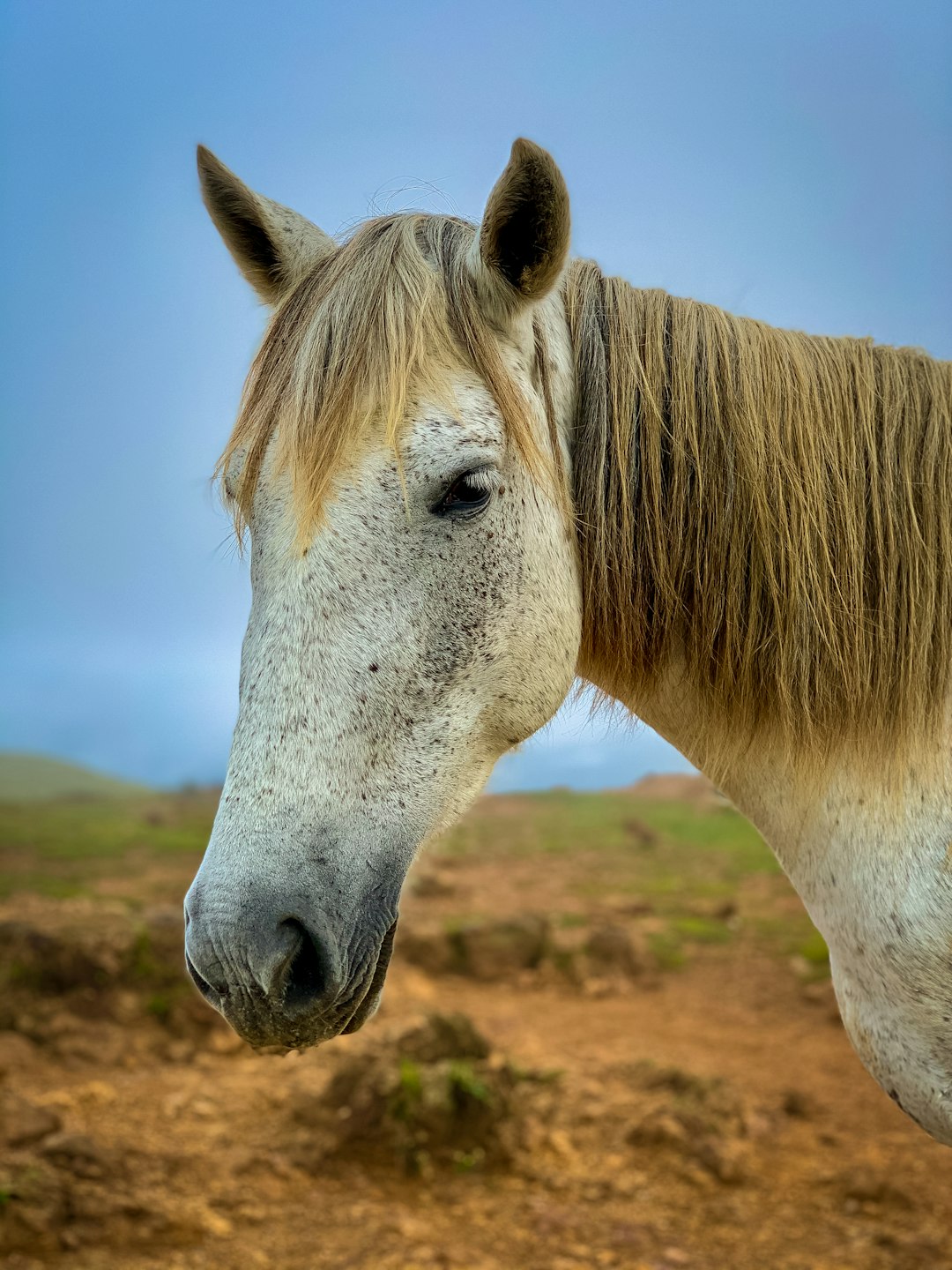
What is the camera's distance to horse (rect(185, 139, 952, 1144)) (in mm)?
1672

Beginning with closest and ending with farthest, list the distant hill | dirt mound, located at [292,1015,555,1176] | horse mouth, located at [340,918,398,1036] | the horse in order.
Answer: the horse, horse mouth, located at [340,918,398,1036], dirt mound, located at [292,1015,555,1176], the distant hill

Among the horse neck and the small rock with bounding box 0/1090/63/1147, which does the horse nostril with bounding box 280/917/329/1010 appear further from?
the small rock with bounding box 0/1090/63/1147

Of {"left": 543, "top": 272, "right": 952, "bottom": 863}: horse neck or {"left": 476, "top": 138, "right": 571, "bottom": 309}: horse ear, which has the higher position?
{"left": 476, "top": 138, "right": 571, "bottom": 309}: horse ear

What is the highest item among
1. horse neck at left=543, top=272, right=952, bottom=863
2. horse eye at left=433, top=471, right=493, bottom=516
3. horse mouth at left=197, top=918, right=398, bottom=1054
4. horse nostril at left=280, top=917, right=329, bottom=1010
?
horse eye at left=433, top=471, right=493, bottom=516

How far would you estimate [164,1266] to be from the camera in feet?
11.7

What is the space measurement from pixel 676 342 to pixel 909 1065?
70.1 inches

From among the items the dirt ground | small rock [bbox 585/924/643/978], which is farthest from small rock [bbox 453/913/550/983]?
small rock [bbox 585/924/643/978]

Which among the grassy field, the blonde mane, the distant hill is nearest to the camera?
the blonde mane

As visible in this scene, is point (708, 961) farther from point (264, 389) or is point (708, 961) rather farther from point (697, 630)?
point (264, 389)

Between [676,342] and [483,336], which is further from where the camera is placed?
[676,342]

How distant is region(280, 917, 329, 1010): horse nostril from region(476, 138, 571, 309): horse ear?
1377 millimetres

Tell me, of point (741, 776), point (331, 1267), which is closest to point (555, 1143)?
point (331, 1267)

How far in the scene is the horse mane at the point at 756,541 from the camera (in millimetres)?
2131

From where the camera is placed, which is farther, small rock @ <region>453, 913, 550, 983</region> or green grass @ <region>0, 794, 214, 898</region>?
green grass @ <region>0, 794, 214, 898</region>
